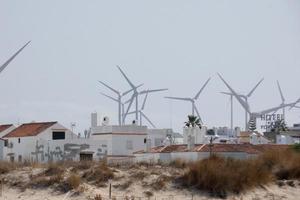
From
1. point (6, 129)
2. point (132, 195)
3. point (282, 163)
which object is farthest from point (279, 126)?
point (132, 195)

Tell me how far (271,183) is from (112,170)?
37.9 ft

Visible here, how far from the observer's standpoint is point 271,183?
45.6m

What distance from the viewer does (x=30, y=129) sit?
86312mm

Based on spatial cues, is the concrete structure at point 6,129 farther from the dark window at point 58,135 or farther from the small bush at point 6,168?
the small bush at point 6,168

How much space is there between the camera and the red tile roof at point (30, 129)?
8431 centimetres

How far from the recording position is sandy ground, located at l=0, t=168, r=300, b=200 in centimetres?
3959

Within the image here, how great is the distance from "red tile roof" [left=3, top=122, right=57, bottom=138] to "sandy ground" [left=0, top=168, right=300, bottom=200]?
40846 millimetres

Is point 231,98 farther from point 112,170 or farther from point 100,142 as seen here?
point 112,170

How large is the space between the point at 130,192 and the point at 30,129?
47780 mm

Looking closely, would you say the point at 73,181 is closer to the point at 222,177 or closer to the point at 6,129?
the point at 222,177

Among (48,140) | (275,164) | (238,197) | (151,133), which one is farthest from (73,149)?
(238,197)

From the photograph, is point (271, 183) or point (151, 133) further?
point (151, 133)

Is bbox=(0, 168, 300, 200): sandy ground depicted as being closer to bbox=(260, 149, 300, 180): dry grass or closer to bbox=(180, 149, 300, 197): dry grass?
bbox=(180, 149, 300, 197): dry grass

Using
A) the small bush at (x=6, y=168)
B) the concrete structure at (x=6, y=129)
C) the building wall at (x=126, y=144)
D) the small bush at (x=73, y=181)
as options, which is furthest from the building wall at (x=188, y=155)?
the concrete structure at (x=6, y=129)
